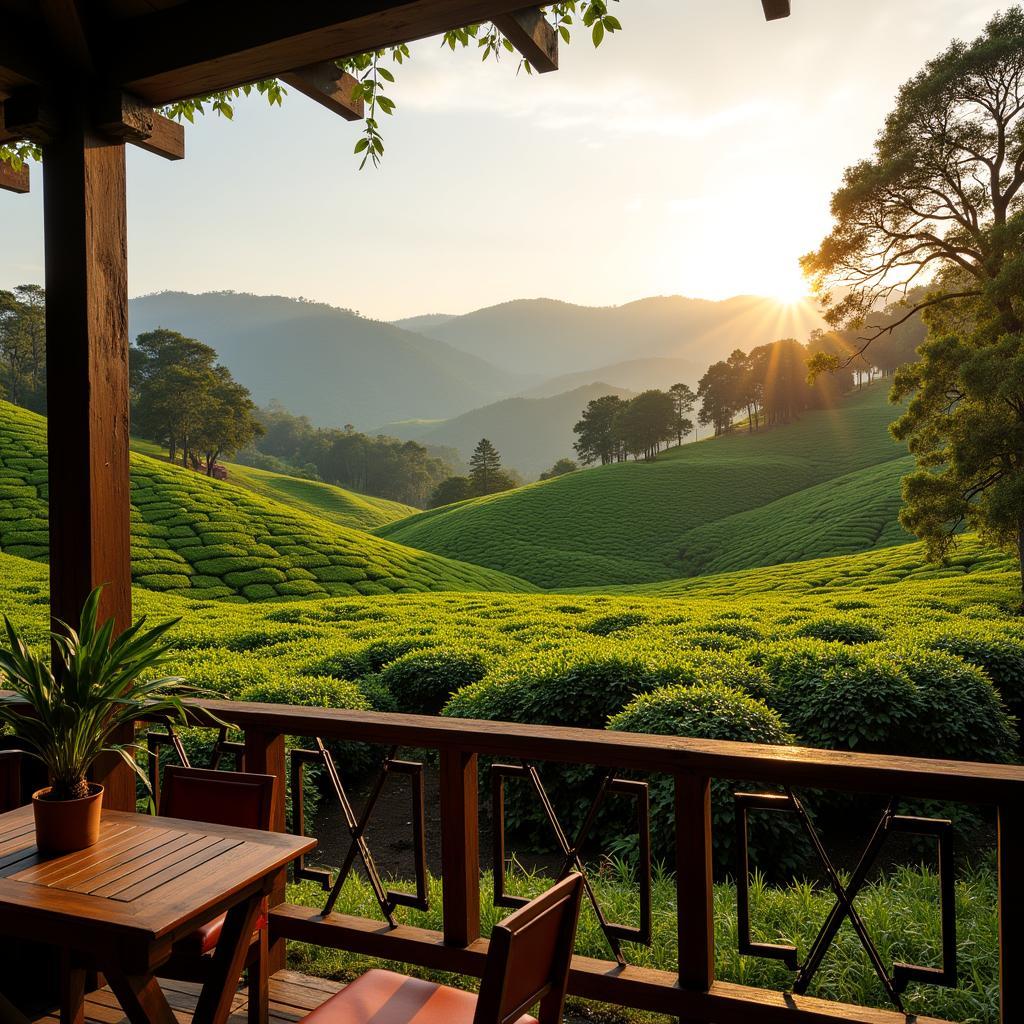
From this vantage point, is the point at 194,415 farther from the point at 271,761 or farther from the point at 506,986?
the point at 506,986

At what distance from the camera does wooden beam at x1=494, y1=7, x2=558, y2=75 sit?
2.29m

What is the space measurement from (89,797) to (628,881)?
129 inches

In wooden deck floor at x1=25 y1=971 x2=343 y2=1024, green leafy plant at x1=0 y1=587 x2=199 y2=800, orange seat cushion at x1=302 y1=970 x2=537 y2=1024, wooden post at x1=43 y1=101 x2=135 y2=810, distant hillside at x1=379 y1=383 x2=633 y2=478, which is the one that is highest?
distant hillside at x1=379 y1=383 x2=633 y2=478

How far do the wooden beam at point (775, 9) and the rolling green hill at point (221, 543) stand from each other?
2331cm

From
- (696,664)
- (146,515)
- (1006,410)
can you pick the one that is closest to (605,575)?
(146,515)

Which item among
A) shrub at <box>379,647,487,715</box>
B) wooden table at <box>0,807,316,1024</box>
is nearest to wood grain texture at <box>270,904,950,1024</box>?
wooden table at <box>0,807,316,1024</box>

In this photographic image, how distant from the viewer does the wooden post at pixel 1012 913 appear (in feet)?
6.21

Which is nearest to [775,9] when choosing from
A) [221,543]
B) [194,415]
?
[221,543]

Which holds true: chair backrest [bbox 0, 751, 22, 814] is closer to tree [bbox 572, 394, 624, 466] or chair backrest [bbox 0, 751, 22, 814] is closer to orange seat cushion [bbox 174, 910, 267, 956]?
orange seat cushion [bbox 174, 910, 267, 956]

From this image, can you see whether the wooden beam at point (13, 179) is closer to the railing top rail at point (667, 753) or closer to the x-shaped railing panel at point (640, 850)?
the railing top rail at point (667, 753)

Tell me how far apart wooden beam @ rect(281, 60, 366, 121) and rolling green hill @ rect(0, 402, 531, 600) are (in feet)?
72.5

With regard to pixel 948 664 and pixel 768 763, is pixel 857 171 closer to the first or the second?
pixel 948 664

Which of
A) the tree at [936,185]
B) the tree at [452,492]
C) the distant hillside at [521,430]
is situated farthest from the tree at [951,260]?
the distant hillside at [521,430]

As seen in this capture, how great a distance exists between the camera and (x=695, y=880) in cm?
227
